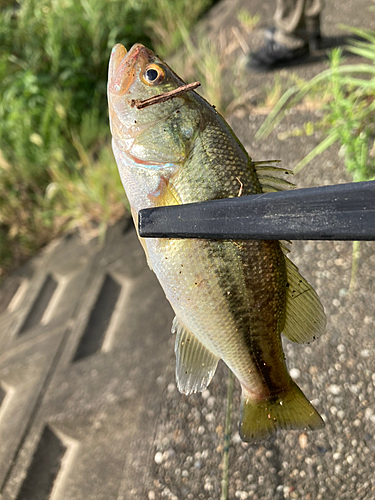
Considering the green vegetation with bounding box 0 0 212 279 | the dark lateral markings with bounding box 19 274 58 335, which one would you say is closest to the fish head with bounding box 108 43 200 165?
the green vegetation with bounding box 0 0 212 279

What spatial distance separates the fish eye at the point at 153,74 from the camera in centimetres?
106

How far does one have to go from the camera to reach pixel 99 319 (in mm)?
2789

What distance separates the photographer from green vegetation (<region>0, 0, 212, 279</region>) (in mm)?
3590

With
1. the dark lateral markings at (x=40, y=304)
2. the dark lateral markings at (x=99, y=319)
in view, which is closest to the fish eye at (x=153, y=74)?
the dark lateral markings at (x=99, y=319)

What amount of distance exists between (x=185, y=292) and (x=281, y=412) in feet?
1.48

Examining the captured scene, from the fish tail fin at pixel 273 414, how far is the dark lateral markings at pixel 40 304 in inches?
99.0

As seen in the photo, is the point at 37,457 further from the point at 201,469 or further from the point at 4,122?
the point at 4,122

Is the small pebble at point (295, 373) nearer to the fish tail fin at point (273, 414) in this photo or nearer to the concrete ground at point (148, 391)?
the concrete ground at point (148, 391)

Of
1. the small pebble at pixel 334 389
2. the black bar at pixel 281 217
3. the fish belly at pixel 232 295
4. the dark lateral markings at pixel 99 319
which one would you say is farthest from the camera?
the dark lateral markings at pixel 99 319

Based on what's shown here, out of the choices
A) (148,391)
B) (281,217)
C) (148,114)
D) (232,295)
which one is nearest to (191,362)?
(232,295)

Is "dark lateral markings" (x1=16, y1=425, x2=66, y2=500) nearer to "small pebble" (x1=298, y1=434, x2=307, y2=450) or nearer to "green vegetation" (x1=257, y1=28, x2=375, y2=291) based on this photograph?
"small pebble" (x1=298, y1=434, x2=307, y2=450)

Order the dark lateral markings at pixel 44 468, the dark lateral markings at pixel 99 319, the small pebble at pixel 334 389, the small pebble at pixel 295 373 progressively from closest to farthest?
the small pebble at pixel 334 389 < the small pebble at pixel 295 373 < the dark lateral markings at pixel 44 468 < the dark lateral markings at pixel 99 319

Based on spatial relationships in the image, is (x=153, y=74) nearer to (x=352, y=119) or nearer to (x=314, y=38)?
(x=352, y=119)

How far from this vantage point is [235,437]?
168 centimetres
